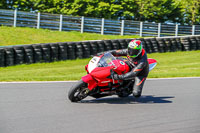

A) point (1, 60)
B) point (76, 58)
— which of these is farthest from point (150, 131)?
point (76, 58)

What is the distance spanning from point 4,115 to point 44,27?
21486 mm

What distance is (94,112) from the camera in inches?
260

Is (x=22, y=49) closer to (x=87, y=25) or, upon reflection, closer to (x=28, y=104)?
(x=28, y=104)

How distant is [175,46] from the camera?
23219 mm

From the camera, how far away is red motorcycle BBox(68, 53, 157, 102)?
7.18 m

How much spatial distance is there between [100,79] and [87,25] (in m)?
21.8

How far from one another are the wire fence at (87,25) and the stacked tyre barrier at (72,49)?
7.30m

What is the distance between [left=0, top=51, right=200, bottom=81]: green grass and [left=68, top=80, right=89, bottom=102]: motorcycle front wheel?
3.81 m

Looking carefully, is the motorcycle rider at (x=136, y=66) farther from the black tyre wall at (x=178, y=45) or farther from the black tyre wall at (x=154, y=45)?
the black tyre wall at (x=178, y=45)

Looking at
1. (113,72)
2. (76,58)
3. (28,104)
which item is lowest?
(76,58)

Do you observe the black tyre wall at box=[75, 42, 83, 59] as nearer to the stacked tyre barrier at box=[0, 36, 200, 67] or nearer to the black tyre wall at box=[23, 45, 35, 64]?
the stacked tyre barrier at box=[0, 36, 200, 67]

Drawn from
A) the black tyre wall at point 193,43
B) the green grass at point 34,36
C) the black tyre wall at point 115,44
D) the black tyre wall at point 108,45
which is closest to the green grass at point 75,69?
the black tyre wall at point 193,43

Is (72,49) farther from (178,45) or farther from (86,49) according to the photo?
(178,45)

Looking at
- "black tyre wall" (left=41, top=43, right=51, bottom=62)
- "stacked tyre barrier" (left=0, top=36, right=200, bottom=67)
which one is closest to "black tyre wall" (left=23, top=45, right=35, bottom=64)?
"stacked tyre barrier" (left=0, top=36, right=200, bottom=67)
